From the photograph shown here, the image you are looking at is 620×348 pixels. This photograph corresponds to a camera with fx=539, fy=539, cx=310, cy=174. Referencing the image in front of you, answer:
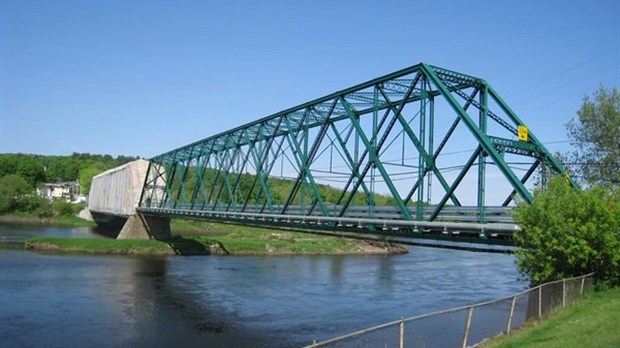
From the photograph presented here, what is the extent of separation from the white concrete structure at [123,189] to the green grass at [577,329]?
70.2 meters

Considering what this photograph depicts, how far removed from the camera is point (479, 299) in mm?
36750

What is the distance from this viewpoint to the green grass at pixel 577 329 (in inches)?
567

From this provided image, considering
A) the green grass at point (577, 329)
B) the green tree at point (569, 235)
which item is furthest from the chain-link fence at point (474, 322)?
the green tree at point (569, 235)

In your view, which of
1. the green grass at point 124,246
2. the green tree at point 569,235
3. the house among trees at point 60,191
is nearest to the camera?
the green tree at point 569,235

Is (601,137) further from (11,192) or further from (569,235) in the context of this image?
(11,192)

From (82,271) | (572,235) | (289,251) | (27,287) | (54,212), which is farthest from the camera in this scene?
(54,212)

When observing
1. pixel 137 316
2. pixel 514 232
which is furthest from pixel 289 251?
pixel 514 232

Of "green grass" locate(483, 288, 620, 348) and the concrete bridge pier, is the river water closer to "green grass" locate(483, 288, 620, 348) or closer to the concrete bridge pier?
"green grass" locate(483, 288, 620, 348)

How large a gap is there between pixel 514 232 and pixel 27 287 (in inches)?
1242

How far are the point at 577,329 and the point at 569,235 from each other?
559 centimetres

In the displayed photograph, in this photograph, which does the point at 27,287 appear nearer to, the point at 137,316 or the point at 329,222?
the point at 137,316

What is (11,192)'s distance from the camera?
410ft

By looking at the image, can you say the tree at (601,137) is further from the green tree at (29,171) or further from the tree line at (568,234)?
the green tree at (29,171)

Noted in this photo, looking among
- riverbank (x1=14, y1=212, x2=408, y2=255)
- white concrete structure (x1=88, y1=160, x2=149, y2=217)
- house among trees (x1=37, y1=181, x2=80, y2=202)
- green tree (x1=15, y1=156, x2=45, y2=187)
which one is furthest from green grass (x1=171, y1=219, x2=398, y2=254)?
house among trees (x1=37, y1=181, x2=80, y2=202)
